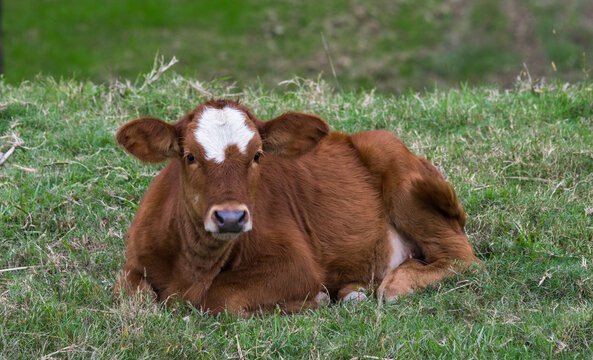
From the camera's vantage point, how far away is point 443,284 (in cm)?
607

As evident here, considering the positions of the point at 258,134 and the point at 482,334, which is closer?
the point at 482,334

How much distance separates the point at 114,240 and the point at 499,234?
3.11 metres

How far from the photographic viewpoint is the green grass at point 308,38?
1867 cm

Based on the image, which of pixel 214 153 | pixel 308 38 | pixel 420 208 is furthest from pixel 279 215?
pixel 308 38

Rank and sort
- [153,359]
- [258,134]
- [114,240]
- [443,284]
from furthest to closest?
[114,240] < [443,284] < [258,134] < [153,359]

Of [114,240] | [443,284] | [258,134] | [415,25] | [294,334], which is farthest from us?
[415,25]

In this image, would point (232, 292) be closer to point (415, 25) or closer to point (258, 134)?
point (258, 134)

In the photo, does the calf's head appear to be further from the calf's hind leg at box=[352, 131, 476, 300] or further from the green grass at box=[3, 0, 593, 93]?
the green grass at box=[3, 0, 593, 93]

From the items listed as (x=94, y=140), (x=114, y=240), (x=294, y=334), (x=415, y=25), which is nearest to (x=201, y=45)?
(x=415, y=25)

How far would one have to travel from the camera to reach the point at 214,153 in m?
5.22

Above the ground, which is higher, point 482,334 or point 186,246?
point 186,246

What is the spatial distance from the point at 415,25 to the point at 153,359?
59.0 ft

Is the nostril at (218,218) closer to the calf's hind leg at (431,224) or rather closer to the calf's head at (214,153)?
the calf's head at (214,153)

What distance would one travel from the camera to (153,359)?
4.63 meters
